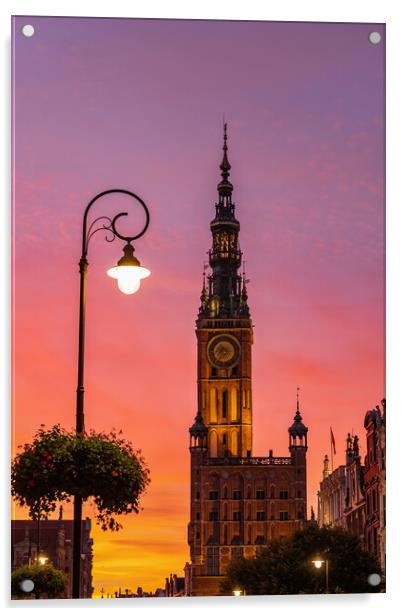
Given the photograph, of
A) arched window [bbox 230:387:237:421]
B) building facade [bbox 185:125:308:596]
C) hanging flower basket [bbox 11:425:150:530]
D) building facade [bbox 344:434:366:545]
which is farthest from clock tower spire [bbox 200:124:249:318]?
arched window [bbox 230:387:237:421]

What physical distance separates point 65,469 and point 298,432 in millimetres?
3717

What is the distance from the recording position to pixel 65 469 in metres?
12.5

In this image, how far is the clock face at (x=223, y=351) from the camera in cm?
1730

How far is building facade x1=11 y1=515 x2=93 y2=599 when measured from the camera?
41.4ft

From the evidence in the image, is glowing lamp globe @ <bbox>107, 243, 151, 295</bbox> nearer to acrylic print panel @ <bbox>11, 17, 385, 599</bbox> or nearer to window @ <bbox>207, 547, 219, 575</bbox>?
acrylic print panel @ <bbox>11, 17, 385, 599</bbox>

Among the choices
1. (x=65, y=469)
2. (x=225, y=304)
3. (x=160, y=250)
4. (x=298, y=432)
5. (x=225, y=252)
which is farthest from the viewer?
(x=225, y=304)

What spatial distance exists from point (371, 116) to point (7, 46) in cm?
357

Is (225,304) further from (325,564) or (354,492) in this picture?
(354,492)

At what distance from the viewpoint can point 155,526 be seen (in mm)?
14516

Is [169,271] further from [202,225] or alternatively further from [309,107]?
Result: [309,107]

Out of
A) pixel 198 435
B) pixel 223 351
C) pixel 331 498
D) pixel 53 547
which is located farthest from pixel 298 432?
pixel 223 351

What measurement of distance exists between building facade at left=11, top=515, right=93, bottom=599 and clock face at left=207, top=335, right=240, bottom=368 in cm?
352

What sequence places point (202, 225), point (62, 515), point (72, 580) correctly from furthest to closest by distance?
point (202, 225)
point (62, 515)
point (72, 580)
